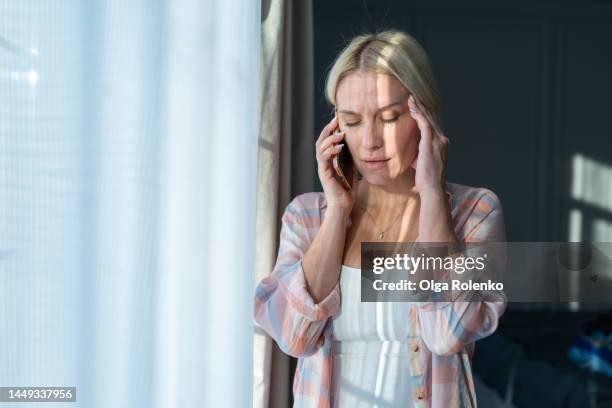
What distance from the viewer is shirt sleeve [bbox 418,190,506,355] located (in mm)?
1313

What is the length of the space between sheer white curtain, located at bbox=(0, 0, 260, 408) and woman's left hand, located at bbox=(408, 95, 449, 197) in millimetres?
365

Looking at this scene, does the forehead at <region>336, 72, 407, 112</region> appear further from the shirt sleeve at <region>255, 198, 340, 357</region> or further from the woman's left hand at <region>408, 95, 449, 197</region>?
the shirt sleeve at <region>255, 198, 340, 357</region>

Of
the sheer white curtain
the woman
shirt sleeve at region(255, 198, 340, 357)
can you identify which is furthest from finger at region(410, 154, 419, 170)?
the sheer white curtain

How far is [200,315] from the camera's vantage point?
Answer: 151 cm

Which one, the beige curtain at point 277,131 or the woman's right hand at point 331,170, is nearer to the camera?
the woman's right hand at point 331,170

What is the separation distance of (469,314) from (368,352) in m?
0.20

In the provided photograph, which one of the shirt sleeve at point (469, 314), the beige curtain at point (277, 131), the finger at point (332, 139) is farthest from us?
the beige curtain at point (277, 131)

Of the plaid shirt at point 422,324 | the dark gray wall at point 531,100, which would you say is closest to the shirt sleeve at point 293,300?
the plaid shirt at point 422,324

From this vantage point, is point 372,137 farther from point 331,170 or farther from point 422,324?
point 422,324

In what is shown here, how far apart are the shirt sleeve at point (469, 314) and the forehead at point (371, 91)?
26 cm

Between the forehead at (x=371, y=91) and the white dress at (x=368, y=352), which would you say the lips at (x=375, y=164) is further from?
the white dress at (x=368, y=352)

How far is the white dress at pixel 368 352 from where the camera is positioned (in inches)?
53.0

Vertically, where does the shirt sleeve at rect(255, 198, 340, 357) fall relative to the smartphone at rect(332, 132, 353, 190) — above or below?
below

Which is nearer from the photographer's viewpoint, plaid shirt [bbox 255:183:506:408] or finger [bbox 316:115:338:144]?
plaid shirt [bbox 255:183:506:408]
